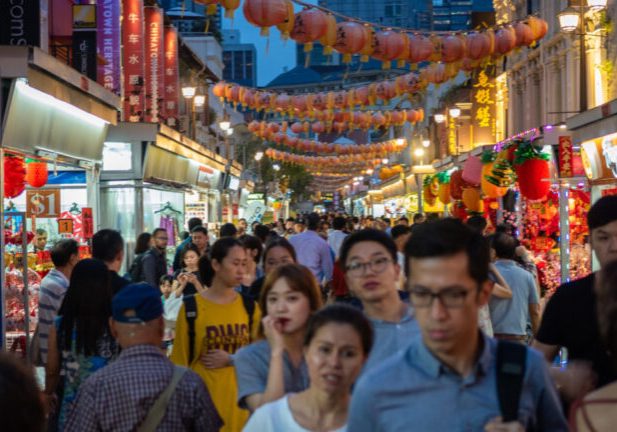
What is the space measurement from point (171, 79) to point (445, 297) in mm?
29802

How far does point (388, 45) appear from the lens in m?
19.6

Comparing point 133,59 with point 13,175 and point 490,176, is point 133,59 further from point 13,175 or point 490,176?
point 13,175

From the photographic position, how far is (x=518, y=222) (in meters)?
21.0

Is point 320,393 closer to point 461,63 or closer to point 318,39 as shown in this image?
point 318,39

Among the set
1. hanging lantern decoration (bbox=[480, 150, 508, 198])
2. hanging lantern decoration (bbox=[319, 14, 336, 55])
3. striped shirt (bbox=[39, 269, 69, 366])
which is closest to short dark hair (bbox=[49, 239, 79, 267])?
striped shirt (bbox=[39, 269, 69, 366])

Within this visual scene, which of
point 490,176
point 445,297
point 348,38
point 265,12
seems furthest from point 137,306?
point 490,176

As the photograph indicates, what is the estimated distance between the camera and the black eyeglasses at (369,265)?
5777 mm

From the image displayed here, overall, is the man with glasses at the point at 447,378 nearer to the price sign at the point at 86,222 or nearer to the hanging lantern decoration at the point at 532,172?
the price sign at the point at 86,222

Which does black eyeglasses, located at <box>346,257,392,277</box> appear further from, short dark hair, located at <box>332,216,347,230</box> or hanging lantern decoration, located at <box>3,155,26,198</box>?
short dark hair, located at <box>332,216,347,230</box>

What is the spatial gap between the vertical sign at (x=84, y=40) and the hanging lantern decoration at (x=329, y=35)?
3.96 metres

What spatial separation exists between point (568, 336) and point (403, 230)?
28.7 ft

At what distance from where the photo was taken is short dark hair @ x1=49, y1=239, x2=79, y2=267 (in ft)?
30.3

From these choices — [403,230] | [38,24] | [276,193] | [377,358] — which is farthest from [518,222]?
[276,193]

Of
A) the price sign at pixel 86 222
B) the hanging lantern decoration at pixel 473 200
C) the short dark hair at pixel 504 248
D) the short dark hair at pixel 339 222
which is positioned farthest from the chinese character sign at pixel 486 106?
the short dark hair at pixel 504 248
